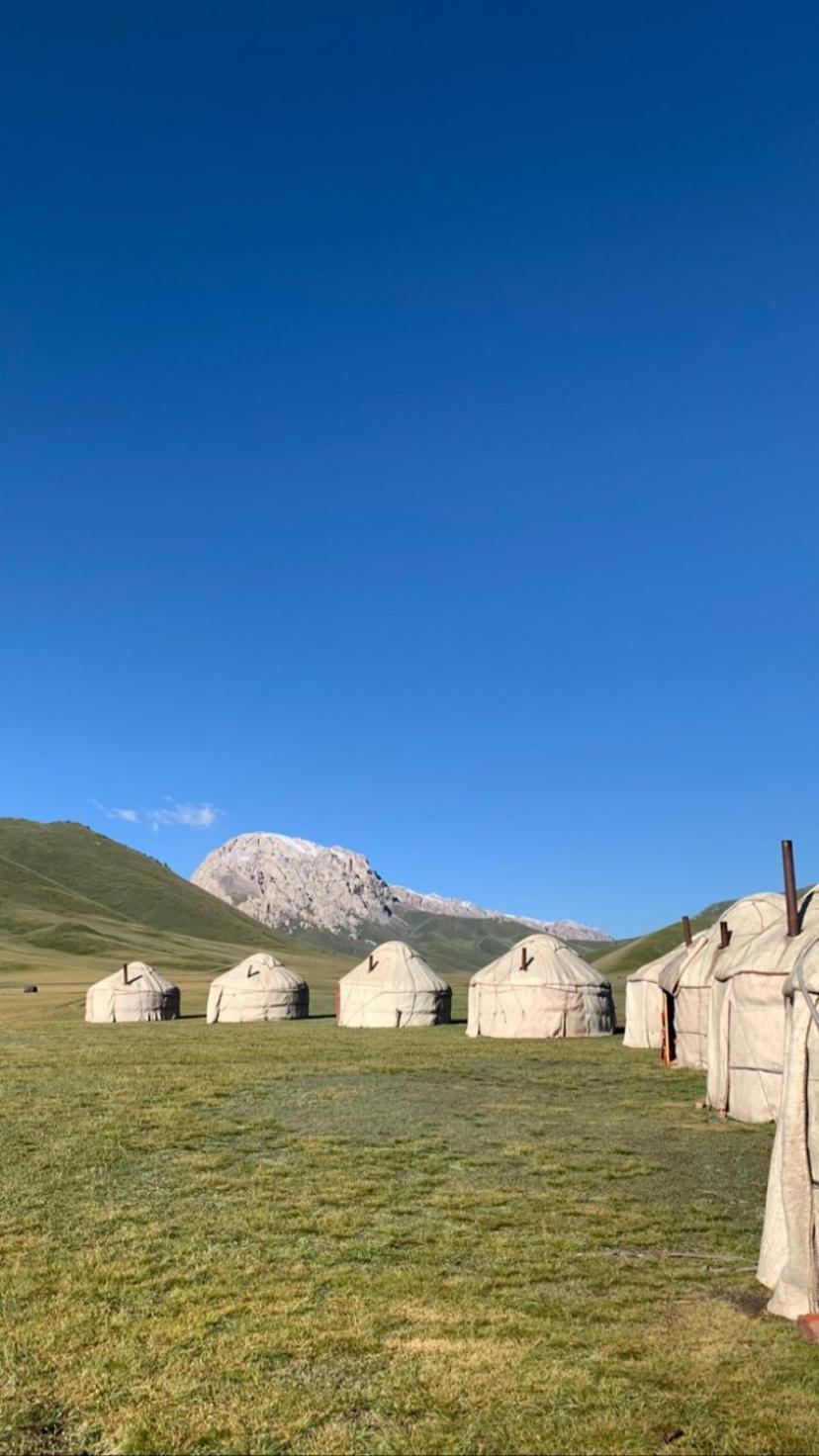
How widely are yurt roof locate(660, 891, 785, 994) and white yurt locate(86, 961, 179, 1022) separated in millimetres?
18746

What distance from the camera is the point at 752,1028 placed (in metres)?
11.6

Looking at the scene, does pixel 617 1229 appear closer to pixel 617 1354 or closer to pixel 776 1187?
pixel 776 1187

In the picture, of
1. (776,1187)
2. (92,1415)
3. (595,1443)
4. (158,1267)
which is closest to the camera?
(595,1443)

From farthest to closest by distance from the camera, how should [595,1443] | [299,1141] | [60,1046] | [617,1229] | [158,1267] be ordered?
[60,1046] → [299,1141] → [617,1229] → [158,1267] → [595,1443]

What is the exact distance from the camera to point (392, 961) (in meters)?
28.3

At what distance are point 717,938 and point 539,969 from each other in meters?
6.93

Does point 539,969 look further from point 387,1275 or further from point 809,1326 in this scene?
point 809,1326

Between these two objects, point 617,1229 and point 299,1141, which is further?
point 299,1141

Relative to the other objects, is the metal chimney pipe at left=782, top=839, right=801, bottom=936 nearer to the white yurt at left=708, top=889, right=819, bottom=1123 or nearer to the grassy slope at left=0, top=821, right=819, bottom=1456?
the white yurt at left=708, top=889, right=819, bottom=1123

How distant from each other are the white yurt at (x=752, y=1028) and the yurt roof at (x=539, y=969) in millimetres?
11083

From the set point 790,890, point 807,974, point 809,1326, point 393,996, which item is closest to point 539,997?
point 393,996

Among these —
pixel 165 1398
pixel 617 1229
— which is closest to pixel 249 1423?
pixel 165 1398

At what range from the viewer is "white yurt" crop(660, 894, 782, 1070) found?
16.1m

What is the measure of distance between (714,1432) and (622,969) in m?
77.9
